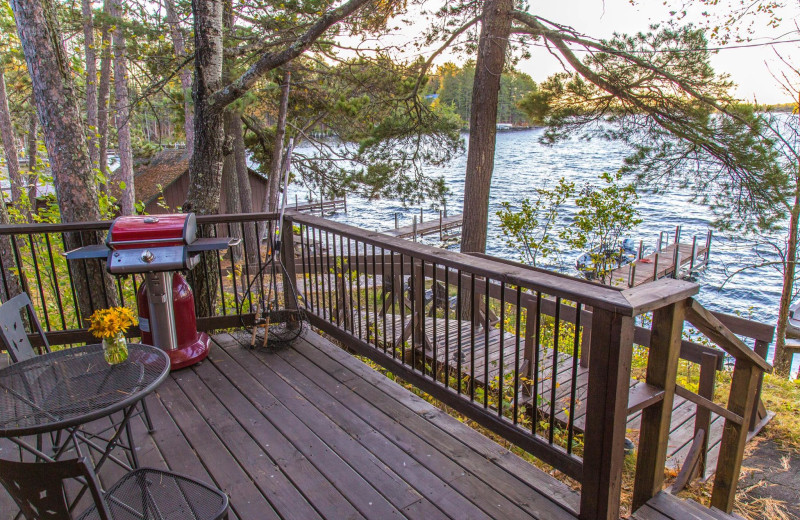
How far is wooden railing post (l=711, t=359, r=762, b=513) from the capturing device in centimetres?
265

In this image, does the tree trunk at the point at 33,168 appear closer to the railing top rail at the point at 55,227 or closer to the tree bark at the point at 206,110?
the tree bark at the point at 206,110

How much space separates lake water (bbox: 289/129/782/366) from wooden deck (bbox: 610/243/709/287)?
685 mm

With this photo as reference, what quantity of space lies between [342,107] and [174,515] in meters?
9.47

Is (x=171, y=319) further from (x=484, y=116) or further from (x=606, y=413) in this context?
(x=484, y=116)

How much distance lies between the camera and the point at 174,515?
5.14 feet

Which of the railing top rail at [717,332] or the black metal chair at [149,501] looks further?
the railing top rail at [717,332]

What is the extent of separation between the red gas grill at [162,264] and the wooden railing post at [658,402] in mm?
2374

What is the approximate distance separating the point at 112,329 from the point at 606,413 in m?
1.91

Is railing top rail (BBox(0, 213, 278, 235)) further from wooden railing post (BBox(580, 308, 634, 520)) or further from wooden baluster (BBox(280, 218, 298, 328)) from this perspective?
wooden railing post (BBox(580, 308, 634, 520))

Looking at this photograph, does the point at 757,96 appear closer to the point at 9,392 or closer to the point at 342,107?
the point at 342,107

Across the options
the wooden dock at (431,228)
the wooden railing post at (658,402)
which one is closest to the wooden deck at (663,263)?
the wooden dock at (431,228)

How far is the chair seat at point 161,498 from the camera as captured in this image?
1.56 metres

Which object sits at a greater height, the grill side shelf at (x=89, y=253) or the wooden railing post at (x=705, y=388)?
the grill side shelf at (x=89, y=253)

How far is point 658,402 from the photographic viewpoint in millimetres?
1947
